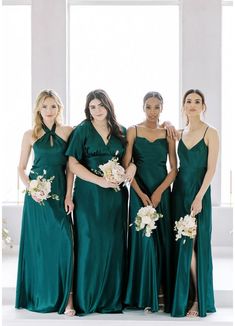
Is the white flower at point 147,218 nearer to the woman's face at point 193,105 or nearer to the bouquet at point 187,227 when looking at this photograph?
the bouquet at point 187,227

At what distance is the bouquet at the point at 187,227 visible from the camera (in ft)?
17.3

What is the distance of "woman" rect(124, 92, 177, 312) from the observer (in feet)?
17.9

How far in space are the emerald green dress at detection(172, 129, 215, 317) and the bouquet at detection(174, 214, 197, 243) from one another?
0.38 feet

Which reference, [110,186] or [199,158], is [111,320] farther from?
[199,158]

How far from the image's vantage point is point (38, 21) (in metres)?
7.70

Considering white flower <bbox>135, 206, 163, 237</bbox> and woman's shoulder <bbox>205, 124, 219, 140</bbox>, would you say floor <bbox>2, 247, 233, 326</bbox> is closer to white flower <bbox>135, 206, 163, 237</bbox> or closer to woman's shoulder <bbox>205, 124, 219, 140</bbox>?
white flower <bbox>135, 206, 163, 237</bbox>

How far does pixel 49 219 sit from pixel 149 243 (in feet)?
2.87

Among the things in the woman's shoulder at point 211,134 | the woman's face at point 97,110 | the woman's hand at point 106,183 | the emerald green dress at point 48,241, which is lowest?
the emerald green dress at point 48,241

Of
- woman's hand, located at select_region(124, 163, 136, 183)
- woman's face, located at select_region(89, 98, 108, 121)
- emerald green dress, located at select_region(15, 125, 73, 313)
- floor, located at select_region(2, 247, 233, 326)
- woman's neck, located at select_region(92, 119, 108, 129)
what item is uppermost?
woman's face, located at select_region(89, 98, 108, 121)

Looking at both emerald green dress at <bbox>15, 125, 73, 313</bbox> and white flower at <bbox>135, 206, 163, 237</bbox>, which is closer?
white flower at <bbox>135, 206, 163, 237</bbox>

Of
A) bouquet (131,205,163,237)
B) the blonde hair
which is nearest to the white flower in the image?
bouquet (131,205,163,237)

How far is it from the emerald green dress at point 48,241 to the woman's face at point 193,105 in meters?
1.08

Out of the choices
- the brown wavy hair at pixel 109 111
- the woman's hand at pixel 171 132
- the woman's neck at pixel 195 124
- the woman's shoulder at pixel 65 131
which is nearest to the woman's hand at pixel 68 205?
the woman's shoulder at pixel 65 131

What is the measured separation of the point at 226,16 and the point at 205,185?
11.0ft
